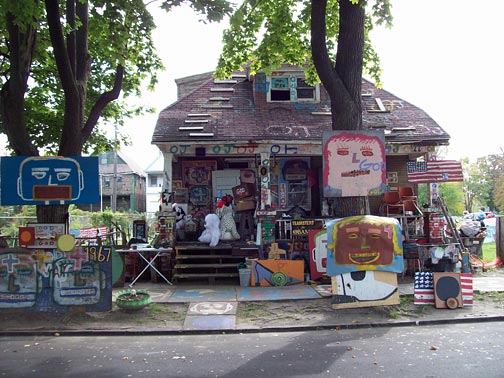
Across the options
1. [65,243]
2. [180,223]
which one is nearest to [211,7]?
[65,243]

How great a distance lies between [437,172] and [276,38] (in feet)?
18.5

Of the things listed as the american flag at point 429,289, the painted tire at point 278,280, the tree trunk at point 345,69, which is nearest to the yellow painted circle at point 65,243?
the painted tire at point 278,280

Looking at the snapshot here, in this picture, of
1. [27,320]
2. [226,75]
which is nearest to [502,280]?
[226,75]

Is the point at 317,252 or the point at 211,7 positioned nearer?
the point at 211,7

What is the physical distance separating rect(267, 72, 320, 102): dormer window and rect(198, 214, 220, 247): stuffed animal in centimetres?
467

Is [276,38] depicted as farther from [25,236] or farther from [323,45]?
[25,236]

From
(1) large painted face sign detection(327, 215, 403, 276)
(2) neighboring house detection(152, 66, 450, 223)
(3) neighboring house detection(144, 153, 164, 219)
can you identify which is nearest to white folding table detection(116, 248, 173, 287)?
(2) neighboring house detection(152, 66, 450, 223)

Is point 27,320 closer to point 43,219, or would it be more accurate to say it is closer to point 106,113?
point 43,219

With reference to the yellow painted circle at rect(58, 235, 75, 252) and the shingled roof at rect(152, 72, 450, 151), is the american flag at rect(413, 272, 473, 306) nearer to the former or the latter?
the shingled roof at rect(152, 72, 450, 151)

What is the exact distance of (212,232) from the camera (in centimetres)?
1145

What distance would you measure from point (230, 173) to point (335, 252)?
6210 millimetres

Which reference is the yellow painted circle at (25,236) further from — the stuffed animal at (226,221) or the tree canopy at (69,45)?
the stuffed animal at (226,221)

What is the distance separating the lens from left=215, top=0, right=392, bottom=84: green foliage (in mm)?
11359

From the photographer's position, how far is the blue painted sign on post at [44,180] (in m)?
8.23
